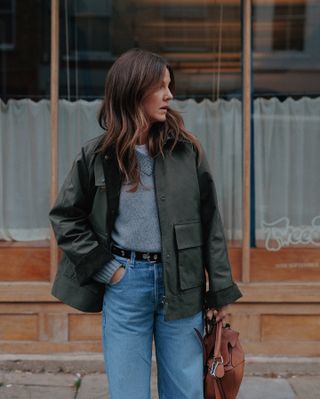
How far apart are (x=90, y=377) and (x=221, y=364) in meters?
2.10

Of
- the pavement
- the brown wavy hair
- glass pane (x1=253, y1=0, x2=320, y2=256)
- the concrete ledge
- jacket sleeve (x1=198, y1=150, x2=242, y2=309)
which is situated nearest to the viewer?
the brown wavy hair

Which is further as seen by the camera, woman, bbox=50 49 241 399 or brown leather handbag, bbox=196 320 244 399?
brown leather handbag, bbox=196 320 244 399

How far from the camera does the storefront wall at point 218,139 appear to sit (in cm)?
443

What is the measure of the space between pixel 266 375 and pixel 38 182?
86.7 inches

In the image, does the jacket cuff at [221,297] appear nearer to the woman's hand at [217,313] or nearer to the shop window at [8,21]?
the woman's hand at [217,313]

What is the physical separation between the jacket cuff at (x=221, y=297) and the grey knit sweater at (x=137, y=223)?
0.31 meters

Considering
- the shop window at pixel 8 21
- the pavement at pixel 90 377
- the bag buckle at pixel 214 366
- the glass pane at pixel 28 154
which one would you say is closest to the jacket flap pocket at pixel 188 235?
the bag buckle at pixel 214 366

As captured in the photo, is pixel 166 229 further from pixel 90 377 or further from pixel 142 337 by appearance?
pixel 90 377

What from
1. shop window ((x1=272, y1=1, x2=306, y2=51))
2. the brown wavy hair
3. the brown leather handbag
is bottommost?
the brown leather handbag

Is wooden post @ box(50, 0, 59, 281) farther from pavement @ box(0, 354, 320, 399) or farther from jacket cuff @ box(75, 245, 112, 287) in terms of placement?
jacket cuff @ box(75, 245, 112, 287)

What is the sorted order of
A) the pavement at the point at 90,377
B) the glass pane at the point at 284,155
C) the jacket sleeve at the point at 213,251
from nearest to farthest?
the jacket sleeve at the point at 213,251 < the pavement at the point at 90,377 < the glass pane at the point at 284,155

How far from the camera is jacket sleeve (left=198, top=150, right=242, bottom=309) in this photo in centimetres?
244

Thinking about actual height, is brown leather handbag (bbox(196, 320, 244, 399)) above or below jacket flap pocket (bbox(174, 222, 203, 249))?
below

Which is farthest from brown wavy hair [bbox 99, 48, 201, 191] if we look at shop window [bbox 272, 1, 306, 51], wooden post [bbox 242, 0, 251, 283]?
shop window [bbox 272, 1, 306, 51]
